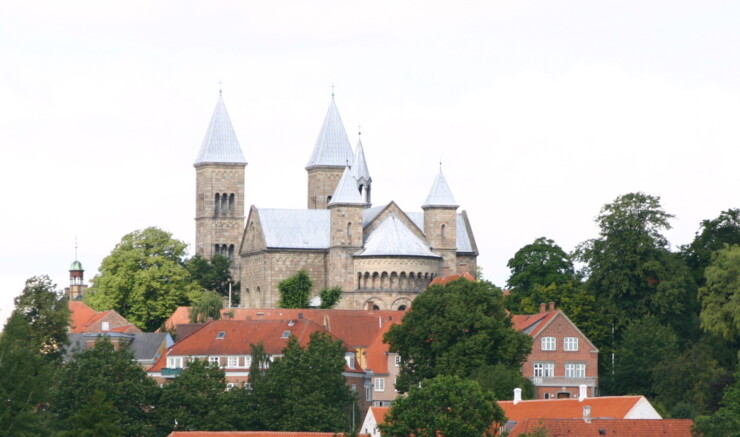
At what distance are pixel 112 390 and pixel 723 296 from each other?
3273 cm

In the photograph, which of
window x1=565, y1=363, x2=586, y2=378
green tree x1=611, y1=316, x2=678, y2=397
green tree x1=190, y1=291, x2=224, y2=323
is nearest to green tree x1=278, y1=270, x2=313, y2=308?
green tree x1=190, y1=291, x2=224, y2=323

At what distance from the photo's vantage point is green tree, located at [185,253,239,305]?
557ft

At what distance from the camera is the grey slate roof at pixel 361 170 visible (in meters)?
178

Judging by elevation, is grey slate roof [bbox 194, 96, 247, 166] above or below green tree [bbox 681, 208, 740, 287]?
above

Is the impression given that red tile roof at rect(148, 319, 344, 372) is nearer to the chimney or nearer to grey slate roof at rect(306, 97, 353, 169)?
the chimney

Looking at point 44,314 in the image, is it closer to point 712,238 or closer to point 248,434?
point 248,434

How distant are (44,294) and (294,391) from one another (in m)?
16.4

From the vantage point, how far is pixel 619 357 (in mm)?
122812

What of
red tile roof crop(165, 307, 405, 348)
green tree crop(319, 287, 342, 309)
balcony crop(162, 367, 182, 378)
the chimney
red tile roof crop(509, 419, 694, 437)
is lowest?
red tile roof crop(509, 419, 694, 437)

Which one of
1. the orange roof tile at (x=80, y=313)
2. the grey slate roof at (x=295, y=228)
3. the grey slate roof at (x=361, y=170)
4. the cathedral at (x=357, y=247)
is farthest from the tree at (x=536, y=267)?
the grey slate roof at (x=361, y=170)

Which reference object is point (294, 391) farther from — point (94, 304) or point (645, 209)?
point (94, 304)

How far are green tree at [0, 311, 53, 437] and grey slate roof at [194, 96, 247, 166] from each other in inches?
3561

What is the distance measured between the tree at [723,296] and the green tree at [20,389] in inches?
1437

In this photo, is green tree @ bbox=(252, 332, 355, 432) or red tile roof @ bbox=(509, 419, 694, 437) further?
green tree @ bbox=(252, 332, 355, 432)
